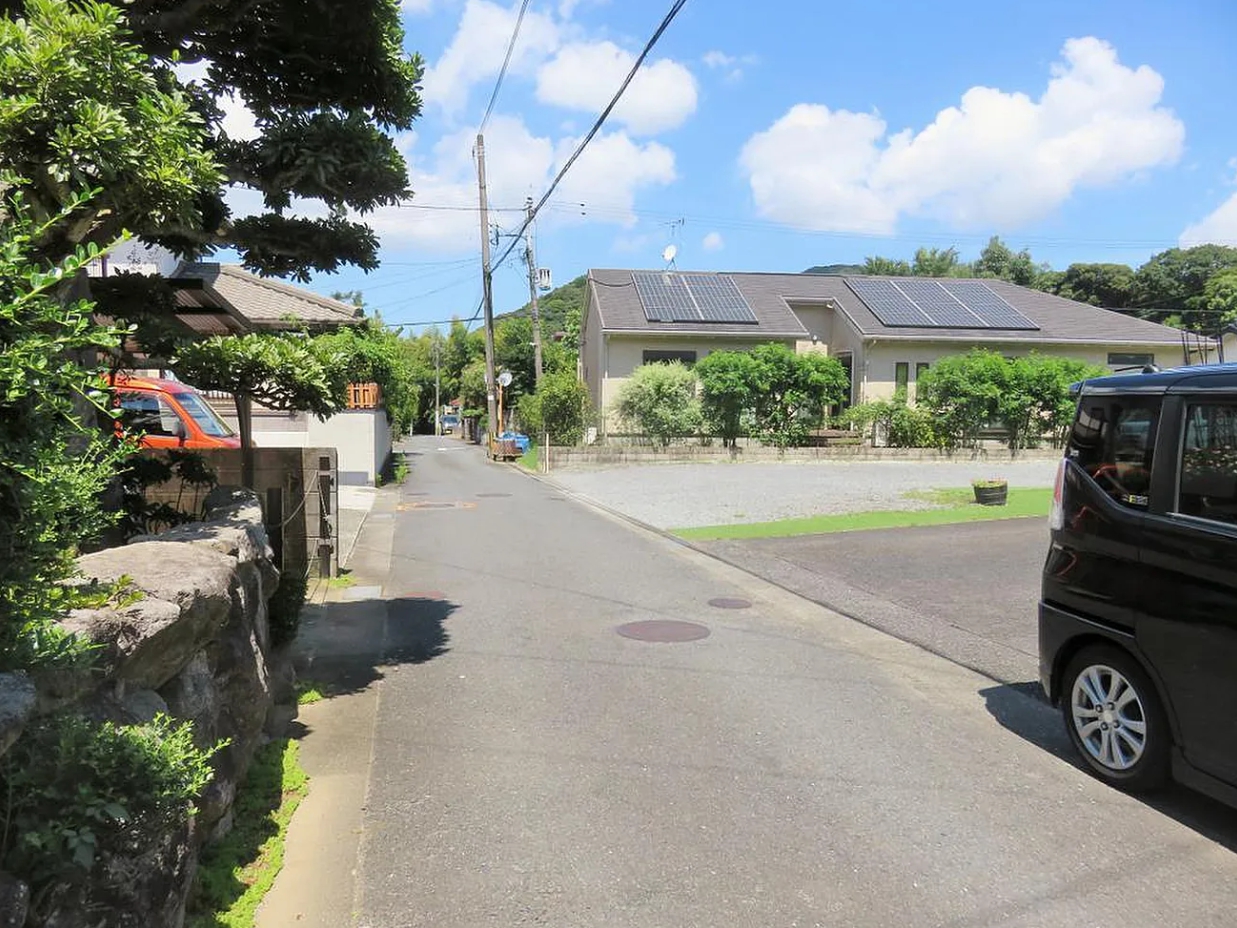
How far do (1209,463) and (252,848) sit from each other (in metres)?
4.58

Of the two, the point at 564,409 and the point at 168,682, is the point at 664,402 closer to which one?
the point at 564,409

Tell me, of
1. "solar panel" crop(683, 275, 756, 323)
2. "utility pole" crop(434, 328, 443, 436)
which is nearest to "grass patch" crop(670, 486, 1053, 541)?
"solar panel" crop(683, 275, 756, 323)

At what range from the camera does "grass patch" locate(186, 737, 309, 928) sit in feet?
10.0

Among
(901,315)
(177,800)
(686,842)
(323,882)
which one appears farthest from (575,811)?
(901,315)

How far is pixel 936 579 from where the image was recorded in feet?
31.3

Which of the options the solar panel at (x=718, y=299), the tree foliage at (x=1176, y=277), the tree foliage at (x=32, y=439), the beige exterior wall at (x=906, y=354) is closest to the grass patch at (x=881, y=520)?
the tree foliage at (x=32, y=439)

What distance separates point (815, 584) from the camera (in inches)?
370

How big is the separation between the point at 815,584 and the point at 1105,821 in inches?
219

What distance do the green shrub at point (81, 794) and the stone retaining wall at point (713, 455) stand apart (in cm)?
2339

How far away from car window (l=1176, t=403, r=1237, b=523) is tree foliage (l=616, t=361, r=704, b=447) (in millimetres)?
22359

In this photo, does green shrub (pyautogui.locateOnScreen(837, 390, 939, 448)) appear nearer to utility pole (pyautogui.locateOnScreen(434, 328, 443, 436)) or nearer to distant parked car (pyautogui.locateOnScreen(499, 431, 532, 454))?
distant parked car (pyautogui.locateOnScreen(499, 431, 532, 454))

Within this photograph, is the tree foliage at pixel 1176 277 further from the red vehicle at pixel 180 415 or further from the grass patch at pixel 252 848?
the grass patch at pixel 252 848

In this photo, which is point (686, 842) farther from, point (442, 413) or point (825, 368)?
point (442, 413)

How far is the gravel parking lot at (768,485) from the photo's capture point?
51.9 ft
